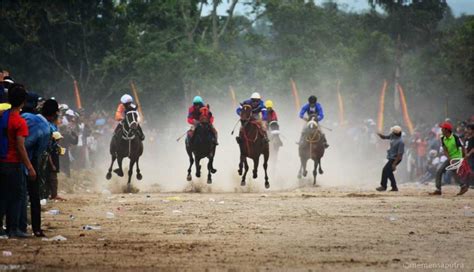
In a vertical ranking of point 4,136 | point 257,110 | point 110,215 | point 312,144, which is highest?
point 257,110

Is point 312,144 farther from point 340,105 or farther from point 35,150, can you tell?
point 340,105

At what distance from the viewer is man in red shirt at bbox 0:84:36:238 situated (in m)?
14.7

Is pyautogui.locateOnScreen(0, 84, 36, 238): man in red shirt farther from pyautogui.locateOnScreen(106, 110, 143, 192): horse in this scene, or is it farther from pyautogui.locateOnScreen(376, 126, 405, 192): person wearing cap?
pyautogui.locateOnScreen(376, 126, 405, 192): person wearing cap

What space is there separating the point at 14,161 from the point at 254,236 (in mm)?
3525

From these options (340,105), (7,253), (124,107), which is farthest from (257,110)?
(340,105)

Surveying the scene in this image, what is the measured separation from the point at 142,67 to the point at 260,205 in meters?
32.1

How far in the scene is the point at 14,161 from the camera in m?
14.8

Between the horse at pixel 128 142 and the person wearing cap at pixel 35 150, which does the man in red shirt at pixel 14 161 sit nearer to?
the person wearing cap at pixel 35 150

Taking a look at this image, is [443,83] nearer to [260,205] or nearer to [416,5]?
[416,5]

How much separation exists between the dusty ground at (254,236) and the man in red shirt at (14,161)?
0.54 meters

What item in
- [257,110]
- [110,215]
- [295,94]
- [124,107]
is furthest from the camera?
[295,94]

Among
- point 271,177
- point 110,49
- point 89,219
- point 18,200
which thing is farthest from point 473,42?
point 18,200

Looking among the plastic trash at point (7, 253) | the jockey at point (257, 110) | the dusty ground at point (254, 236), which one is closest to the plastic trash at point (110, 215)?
the dusty ground at point (254, 236)

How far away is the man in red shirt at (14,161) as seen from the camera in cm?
1466
